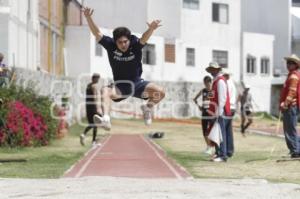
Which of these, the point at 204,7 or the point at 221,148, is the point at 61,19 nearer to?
the point at 204,7

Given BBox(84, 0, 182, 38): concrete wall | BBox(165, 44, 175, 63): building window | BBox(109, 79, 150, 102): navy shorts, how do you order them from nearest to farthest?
1. BBox(109, 79, 150, 102): navy shorts
2. BBox(84, 0, 182, 38): concrete wall
3. BBox(165, 44, 175, 63): building window

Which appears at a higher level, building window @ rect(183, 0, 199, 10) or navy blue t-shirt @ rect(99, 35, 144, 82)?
building window @ rect(183, 0, 199, 10)

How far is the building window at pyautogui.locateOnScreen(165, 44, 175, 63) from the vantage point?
144ft

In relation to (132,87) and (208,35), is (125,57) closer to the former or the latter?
(132,87)

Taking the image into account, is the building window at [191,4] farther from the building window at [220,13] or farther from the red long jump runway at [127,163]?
the red long jump runway at [127,163]

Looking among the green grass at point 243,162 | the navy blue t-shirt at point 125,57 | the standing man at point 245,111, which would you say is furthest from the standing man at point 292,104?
the standing man at point 245,111

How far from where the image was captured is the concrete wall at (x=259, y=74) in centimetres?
4894

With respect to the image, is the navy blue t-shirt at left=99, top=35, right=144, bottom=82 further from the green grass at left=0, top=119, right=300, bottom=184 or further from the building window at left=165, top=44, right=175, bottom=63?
the building window at left=165, top=44, right=175, bottom=63

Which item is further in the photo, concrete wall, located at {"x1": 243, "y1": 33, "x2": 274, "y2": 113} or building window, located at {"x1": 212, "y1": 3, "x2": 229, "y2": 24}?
concrete wall, located at {"x1": 243, "y1": 33, "x2": 274, "y2": 113}

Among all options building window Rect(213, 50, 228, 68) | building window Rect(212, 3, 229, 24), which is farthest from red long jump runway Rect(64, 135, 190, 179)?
building window Rect(212, 3, 229, 24)

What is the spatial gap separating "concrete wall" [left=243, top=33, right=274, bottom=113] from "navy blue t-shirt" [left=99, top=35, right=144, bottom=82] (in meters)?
38.2

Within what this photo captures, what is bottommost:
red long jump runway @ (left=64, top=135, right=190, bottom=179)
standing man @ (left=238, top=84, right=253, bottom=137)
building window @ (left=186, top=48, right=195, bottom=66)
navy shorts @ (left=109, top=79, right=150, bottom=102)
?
red long jump runway @ (left=64, top=135, right=190, bottom=179)

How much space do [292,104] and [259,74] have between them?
36181 millimetres

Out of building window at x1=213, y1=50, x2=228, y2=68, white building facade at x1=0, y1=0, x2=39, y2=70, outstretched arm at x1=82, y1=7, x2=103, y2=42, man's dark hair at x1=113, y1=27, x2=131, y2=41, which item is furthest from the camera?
building window at x1=213, y1=50, x2=228, y2=68
